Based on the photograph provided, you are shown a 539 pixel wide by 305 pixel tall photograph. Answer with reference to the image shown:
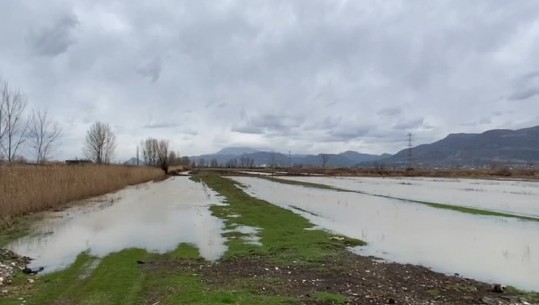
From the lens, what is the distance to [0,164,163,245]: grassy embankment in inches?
922

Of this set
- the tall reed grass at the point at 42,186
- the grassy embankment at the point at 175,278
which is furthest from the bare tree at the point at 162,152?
the grassy embankment at the point at 175,278

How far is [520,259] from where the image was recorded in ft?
53.0

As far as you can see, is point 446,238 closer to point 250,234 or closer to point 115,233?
point 250,234

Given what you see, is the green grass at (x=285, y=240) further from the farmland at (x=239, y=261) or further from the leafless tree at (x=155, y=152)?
the leafless tree at (x=155, y=152)

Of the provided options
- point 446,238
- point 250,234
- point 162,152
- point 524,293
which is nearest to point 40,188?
point 250,234

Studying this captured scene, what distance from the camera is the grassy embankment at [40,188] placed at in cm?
2341

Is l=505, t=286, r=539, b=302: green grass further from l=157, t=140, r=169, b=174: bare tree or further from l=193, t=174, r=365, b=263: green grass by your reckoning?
l=157, t=140, r=169, b=174: bare tree

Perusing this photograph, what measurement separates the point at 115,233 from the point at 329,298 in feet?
42.2

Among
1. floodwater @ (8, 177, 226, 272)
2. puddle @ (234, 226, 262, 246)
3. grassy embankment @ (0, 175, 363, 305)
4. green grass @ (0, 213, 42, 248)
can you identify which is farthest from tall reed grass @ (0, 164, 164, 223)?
grassy embankment @ (0, 175, 363, 305)

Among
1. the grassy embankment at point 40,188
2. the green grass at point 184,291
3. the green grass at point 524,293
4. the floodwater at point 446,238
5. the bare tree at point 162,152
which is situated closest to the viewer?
the green grass at point 184,291

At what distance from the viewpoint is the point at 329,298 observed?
10.0m

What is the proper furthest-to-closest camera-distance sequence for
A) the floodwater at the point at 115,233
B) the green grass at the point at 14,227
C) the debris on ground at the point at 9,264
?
the green grass at the point at 14,227 < the floodwater at the point at 115,233 < the debris on ground at the point at 9,264

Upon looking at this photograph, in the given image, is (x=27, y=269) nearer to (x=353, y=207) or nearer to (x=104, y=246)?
(x=104, y=246)

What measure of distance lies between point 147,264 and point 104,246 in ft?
12.8
